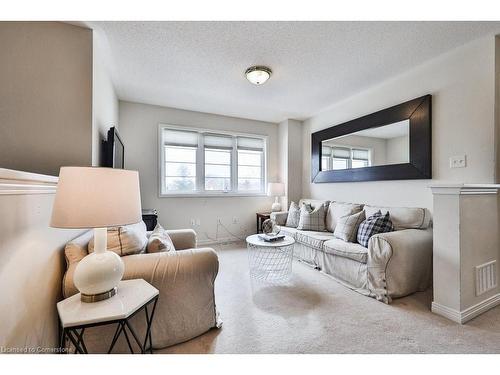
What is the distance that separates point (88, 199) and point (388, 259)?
2.34 metres

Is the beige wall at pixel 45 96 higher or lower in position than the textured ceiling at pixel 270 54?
lower

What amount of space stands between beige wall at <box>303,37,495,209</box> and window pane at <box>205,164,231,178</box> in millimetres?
2503

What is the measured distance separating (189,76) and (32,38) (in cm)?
143

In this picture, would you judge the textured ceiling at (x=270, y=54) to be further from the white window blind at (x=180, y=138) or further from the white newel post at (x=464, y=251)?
the white newel post at (x=464, y=251)

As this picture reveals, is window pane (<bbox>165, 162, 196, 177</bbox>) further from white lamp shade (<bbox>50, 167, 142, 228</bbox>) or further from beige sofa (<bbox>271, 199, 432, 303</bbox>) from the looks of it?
white lamp shade (<bbox>50, 167, 142, 228</bbox>)

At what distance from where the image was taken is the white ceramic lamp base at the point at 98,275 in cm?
108

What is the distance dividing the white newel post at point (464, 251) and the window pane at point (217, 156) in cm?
325

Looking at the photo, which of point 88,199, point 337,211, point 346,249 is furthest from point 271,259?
point 88,199

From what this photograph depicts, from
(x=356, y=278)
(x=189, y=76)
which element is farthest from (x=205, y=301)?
(x=189, y=76)

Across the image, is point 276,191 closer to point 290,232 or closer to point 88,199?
point 290,232

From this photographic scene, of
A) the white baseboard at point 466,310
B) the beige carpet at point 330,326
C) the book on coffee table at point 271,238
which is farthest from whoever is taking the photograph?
the book on coffee table at point 271,238

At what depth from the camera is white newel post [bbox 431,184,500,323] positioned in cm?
175

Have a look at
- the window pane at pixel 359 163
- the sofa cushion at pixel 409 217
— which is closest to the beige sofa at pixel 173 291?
the sofa cushion at pixel 409 217
